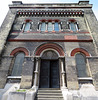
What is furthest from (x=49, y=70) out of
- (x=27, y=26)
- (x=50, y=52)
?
(x=27, y=26)

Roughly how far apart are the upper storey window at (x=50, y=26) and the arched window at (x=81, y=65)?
3681mm

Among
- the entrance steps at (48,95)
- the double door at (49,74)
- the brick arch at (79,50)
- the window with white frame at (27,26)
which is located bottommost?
the entrance steps at (48,95)

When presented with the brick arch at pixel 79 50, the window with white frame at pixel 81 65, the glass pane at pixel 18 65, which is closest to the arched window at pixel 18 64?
the glass pane at pixel 18 65

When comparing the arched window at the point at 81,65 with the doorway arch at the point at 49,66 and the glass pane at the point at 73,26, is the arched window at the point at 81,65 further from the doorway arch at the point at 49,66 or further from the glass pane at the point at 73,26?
the glass pane at the point at 73,26

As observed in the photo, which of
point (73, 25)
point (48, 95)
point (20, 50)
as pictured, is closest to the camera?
point (48, 95)

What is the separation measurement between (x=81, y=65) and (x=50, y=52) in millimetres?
2950

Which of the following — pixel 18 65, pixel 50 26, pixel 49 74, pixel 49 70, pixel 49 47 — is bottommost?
pixel 49 74

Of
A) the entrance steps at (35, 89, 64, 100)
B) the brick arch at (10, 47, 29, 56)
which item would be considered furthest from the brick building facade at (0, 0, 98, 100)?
the entrance steps at (35, 89, 64, 100)

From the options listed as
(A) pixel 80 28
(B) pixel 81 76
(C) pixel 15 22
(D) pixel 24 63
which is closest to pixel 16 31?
(C) pixel 15 22

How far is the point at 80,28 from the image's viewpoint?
920 cm

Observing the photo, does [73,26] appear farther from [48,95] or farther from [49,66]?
[48,95]

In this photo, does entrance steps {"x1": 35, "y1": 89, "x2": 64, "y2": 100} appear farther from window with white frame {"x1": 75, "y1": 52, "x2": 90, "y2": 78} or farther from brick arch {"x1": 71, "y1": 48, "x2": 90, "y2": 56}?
brick arch {"x1": 71, "y1": 48, "x2": 90, "y2": 56}

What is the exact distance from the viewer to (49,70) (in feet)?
24.5

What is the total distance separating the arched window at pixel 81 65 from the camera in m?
6.86
